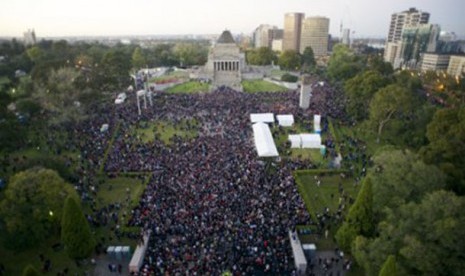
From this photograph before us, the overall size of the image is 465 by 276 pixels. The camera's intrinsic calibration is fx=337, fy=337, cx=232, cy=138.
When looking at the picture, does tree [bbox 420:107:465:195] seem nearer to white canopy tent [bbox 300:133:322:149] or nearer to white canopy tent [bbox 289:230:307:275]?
white canopy tent [bbox 300:133:322:149]

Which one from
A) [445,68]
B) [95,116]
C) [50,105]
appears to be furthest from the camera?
[445,68]

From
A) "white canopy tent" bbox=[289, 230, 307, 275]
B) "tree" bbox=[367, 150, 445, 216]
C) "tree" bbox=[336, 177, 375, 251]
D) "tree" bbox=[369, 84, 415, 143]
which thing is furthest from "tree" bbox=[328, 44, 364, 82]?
"white canopy tent" bbox=[289, 230, 307, 275]

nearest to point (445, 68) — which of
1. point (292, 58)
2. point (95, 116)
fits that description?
point (292, 58)

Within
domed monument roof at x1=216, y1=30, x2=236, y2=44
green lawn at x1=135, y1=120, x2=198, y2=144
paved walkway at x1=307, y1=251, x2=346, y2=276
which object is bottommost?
paved walkway at x1=307, y1=251, x2=346, y2=276

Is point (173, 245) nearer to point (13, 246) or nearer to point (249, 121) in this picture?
point (13, 246)

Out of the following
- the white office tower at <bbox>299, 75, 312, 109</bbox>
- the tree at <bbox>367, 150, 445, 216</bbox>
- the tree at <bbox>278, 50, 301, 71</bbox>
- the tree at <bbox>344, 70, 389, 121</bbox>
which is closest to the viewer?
the tree at <bbox>367, 150, 445, 216</bbox>

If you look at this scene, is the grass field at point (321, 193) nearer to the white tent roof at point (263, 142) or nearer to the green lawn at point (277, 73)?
the white tent roof at point (263, 142)
